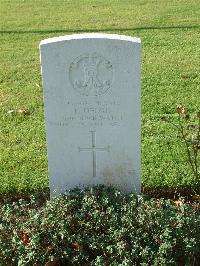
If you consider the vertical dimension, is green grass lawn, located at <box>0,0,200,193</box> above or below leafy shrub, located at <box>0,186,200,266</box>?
above

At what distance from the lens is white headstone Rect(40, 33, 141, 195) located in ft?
14.6

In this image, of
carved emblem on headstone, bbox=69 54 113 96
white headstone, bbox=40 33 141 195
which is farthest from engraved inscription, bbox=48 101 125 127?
carved emblem on headstone, bbox=69 54 113 96

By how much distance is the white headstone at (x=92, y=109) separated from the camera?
4441 mm

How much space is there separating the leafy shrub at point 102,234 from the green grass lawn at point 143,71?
95cm

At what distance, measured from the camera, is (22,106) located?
24.7 feet

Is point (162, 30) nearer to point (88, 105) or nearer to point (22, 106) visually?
point (22, 106)

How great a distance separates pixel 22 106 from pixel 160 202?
3.47 m

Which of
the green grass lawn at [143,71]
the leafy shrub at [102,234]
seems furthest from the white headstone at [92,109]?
the green grass lawn at [143,71]

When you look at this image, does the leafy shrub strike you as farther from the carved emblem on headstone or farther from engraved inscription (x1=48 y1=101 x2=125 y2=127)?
the carved emblem on headstone

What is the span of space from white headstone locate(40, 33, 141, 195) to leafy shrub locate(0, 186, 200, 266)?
41 centimetres

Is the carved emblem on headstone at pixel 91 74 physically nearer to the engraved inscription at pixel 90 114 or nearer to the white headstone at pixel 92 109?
the white headstone at pixel 92 109

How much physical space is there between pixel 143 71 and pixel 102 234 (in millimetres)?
5020

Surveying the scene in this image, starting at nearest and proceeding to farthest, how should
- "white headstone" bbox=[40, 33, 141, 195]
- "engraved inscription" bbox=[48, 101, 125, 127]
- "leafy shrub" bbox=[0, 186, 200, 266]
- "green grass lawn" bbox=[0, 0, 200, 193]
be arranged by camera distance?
1. "leafy shrub" bbox=[0, 186, 200, 266]
2. "white headstone" bbox=[40, 33, 141, 195]
3. "engraved inscription" bbox=[48, 101, 125, 127]
4. "green grass lawn" bbox=[0, 0, 200, 193]

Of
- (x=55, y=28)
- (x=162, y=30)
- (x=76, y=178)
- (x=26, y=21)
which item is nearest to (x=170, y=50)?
(x=162, y=30)
